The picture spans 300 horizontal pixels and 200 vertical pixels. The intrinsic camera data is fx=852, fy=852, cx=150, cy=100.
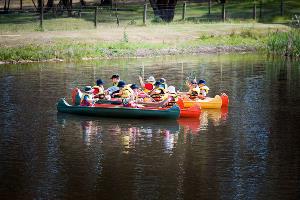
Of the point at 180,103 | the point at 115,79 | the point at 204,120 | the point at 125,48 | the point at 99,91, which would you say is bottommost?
the point at 204,120

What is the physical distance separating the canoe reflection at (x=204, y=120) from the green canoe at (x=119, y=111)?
56cm

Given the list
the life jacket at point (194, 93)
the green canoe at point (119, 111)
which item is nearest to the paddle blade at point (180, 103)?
the green canoe at point (119, 111)

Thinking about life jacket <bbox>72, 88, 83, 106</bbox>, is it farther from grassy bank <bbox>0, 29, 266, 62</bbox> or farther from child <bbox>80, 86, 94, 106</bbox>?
grassy bank <bbox>0, 29, 266, 62</bbox>

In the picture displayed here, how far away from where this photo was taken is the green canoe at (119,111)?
29344mm

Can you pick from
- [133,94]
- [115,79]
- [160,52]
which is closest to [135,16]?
[160,52]

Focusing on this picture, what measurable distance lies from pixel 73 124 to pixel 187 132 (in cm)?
403

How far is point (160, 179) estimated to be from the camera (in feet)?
70.3

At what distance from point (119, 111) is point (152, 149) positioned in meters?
5.07

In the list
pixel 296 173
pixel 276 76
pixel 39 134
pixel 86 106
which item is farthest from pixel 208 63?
pixel 296 173

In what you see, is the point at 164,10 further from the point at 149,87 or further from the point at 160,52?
the point at 149,87

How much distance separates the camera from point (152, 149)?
24.9 metres

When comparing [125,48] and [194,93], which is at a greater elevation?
[125,48]

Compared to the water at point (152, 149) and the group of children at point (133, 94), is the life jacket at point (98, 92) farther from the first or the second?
the water at point (152, 149)

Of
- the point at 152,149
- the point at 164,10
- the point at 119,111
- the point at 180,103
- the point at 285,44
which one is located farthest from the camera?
the point at 164,10
